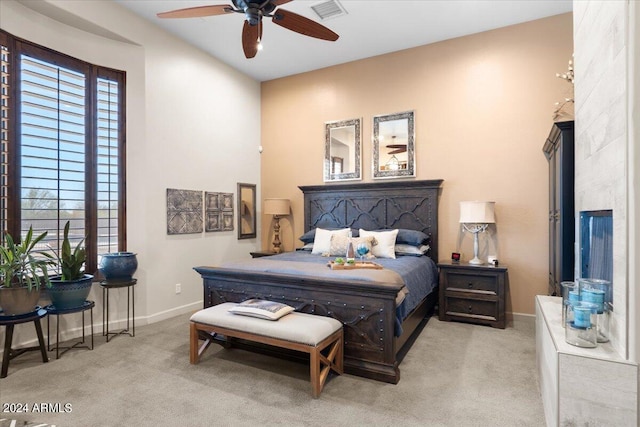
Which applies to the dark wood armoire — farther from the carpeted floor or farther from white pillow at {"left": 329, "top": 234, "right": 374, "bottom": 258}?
white pillow at {"left": 329, "top": 234, "right": 374, "bottom": 258}

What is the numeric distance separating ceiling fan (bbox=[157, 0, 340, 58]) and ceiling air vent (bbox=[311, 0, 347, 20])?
122 cm

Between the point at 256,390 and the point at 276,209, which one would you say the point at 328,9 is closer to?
the point at 276,209

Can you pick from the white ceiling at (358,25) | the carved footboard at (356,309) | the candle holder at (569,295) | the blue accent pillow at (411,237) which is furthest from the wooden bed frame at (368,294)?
the white ceiling at (358,25)

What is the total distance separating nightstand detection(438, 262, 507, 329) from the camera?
372 centimetres

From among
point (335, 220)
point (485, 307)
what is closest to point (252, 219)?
point (335, 220)

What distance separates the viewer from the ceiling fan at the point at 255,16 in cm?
228

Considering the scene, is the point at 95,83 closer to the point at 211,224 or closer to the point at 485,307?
the point at 211,224

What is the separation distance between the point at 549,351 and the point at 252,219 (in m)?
4.49

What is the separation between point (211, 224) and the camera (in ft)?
15.9

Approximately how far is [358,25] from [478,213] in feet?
8.53

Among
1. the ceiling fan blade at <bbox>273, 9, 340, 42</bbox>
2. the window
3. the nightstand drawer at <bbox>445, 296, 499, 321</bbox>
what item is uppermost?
the ceiling fan blade at <bbox>273, 9, 340, 42</bbox>

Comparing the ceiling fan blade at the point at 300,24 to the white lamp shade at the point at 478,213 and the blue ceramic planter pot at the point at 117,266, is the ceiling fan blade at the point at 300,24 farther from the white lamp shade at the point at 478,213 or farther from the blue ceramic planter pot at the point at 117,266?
the blue ceramic planter pot at the point at 117,266

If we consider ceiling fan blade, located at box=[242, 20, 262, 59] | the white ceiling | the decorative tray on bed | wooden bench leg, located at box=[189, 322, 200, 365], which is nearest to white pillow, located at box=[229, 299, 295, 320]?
wooden bench leg, located at box=[189, 322, 200, 365]

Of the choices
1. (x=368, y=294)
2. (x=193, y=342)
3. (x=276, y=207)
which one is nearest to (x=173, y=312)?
(x=193, y=342)
